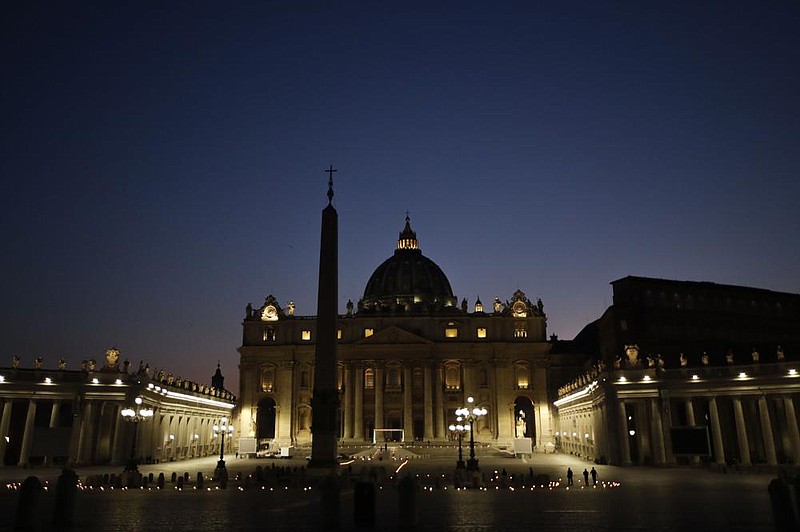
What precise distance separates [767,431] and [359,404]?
198 feet

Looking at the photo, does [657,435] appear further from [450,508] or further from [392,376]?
[392,376]

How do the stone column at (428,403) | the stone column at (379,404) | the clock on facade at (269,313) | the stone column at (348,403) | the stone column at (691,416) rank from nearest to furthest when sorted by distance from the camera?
the stone column at (691,416), the stone column at (428,403), the stone column at (348,403), the stone column at (379,404), the clock on facade at (269,313)

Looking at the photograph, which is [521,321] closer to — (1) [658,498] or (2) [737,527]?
(1) [658,498]

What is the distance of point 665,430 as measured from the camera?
170 feet

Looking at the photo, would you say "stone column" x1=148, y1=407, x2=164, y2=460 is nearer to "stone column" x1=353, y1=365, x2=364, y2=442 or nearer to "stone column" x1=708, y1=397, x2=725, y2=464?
"stone column" x1=353, y1=365, x2=364, y2=442

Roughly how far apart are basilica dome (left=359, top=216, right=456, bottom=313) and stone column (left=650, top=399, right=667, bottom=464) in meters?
62.5

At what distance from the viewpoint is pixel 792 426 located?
46.5m

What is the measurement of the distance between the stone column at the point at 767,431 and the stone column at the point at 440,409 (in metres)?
52.2

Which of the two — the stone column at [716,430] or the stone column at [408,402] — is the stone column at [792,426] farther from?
the stone column at [408,402]

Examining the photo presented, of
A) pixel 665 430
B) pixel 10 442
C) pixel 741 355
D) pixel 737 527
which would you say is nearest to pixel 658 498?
pixel 737 527

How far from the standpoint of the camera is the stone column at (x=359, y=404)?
317 feet

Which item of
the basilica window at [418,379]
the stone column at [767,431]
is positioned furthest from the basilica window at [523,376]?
the stone column at [767,431]

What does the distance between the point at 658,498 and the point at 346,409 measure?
74173 millimetres

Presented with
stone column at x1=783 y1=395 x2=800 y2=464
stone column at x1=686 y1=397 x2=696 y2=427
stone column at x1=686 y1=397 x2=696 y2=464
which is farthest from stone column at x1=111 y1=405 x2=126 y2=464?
stone column at x1=783 y1=395 x2=800 y2=464
